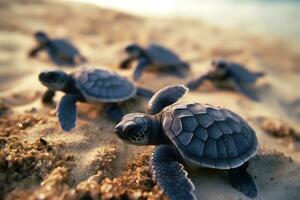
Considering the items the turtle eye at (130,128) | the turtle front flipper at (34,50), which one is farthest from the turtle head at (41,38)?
the turtle eye at (130,128)

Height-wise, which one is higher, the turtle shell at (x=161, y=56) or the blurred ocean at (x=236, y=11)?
the turtle shell at (x=161, y=56)

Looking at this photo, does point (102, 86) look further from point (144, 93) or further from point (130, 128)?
point (130, 128)

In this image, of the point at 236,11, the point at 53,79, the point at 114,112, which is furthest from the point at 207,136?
the point at 236,11

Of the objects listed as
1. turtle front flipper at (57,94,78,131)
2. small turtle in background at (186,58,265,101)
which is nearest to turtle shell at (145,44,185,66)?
small turtle in background at (186,58,265,101)

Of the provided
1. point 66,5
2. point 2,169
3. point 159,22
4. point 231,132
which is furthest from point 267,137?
point 66,5

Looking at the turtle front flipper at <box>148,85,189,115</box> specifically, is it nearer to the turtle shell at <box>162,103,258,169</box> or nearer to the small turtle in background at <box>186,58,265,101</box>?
the turtle shell at <box>162,103,258,169</box>

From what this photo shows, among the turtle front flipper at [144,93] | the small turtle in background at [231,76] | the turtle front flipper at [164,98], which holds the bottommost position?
the small turtle in background at [231,76]

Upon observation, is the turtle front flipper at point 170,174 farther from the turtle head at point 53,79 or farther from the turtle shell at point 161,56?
the turtle shell at point 161,56
